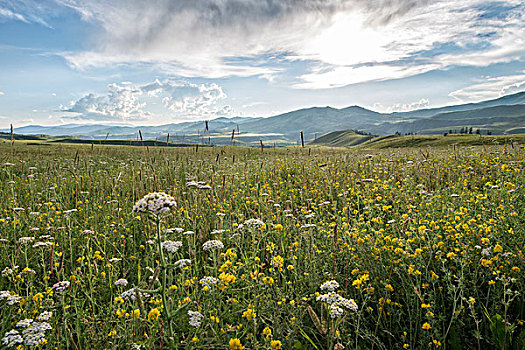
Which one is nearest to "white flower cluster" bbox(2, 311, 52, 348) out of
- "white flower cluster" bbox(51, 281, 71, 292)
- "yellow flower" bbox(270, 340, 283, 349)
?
"white flower cluster" bbox(51, 281, 71, 292)

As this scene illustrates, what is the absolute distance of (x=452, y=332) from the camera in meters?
2.64

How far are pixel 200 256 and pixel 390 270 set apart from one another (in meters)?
2.64

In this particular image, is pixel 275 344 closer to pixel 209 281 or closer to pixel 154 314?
pixel 209 281

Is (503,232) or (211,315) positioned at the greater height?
(503,232)

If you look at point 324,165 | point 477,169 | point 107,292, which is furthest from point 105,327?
point 477,169

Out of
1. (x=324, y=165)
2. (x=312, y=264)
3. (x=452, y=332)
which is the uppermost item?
(x=324, y=165)

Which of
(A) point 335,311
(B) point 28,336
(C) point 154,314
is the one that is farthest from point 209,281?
(B) point 28,336

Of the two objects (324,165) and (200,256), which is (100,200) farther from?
(324,165)

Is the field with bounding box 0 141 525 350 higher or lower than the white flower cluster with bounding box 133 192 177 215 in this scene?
lower

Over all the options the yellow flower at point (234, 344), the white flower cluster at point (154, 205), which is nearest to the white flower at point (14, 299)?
the white flower cluster at point (154, 205)

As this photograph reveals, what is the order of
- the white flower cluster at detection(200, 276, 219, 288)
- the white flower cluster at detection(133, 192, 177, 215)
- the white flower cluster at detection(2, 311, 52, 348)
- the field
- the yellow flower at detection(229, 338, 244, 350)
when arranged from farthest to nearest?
the white flower cluster at detection(200, 276, 219, 288) < the field < the white flower cluster at detection(2, 311, 52, 348) < the yellow flower at detection(229, 338, 244, 350) < the white flower cluster at detection(133, 192, 177, 215)

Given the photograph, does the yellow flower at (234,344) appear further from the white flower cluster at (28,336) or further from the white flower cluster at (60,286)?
the white flower cluster at (60,286)

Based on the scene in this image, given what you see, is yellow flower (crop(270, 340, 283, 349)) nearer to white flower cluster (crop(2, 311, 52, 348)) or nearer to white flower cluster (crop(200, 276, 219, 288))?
white flower cluster (crop(200, 276, 219, 288))

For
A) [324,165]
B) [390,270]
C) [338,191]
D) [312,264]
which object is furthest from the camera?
[324,165]
